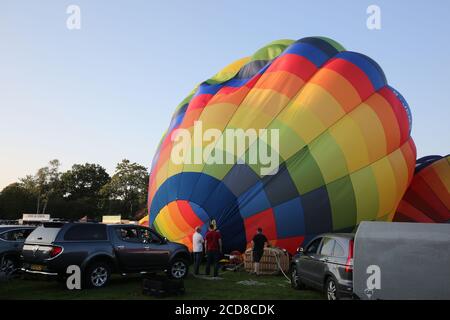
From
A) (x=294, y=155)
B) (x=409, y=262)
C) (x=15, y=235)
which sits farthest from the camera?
(x=294, y=155)

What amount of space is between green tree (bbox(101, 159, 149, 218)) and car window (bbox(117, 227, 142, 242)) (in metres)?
68.5

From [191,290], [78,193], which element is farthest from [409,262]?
[78,193]

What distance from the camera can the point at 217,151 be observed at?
46.1 feet

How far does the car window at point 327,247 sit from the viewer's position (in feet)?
29.4

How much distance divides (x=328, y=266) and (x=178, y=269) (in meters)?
4.84

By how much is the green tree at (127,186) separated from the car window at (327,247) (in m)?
71.7

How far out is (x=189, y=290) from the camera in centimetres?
1048

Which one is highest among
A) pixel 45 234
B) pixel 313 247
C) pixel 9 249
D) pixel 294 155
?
pixel 294 155

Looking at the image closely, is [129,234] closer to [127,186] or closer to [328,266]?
[328,266]

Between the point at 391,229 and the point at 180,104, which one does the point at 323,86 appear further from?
the point at 391,229

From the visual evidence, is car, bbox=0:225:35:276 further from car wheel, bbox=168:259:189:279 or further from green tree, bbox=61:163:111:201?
green tree, bbox=61:163:111:201

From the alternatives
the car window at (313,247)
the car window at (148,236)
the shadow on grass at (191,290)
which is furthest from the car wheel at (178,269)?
the car window at (313,247)
